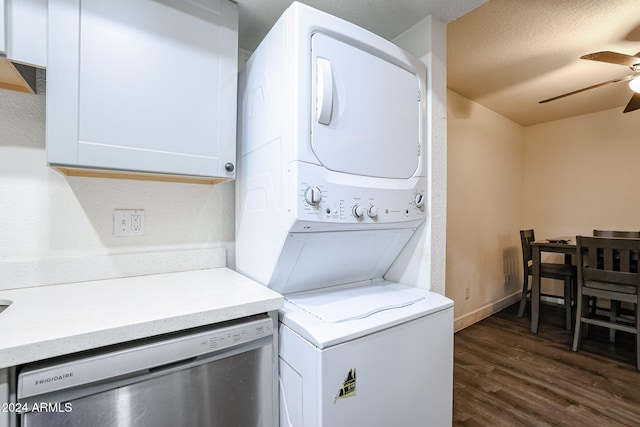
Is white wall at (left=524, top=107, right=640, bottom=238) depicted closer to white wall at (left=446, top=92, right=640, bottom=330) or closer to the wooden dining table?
white wall at (left=446, top=92, right=640, bottom=330)

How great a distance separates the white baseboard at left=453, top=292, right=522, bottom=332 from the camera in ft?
9.84

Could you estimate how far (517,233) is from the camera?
402 cm

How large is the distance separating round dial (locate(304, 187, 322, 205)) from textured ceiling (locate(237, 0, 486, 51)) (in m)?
0.96

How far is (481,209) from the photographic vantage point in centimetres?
332

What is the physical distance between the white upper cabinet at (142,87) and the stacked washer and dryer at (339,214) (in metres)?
0.18

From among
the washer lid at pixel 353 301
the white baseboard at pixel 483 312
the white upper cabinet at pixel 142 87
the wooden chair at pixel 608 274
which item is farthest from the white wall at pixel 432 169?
the wooden chair at pixel 608 274

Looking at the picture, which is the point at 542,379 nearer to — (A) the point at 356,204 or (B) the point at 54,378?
(A) the point at 356,204

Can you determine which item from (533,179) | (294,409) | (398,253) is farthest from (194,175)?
(533,179)

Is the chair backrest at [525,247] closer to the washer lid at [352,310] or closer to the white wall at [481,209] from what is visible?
the white wall at [481,209]

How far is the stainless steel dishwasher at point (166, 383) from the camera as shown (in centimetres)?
69

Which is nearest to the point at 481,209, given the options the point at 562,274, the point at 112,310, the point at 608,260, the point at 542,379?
the point at 562,274

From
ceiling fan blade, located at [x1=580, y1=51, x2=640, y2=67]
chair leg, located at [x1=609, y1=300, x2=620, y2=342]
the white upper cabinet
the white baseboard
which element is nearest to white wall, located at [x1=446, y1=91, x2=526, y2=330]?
the white baseboard

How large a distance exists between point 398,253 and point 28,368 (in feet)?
4.70

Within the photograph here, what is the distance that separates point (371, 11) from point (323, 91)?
0.71 meters
